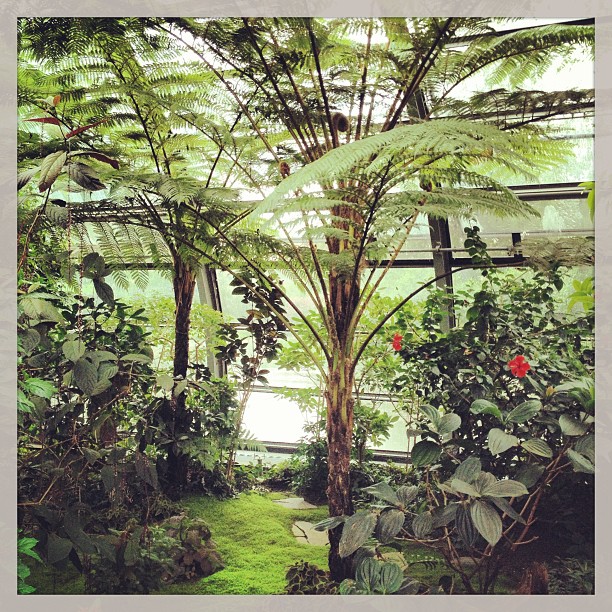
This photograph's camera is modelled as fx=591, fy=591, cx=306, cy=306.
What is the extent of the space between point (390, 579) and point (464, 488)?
1.33ft

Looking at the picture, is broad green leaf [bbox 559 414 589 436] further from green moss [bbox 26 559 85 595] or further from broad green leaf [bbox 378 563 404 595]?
green moss [bbox 26 559 85 595]

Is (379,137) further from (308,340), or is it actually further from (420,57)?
(308,340)

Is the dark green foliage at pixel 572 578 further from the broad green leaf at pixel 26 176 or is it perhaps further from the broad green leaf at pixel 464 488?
the broad green leaf at pixel 26 176

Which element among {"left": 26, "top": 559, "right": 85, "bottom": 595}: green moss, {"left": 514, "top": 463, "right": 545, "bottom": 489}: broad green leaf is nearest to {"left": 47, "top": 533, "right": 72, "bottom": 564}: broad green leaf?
{"left": 26, "top": 559, "right": 85, "bottom": 595}: green moss

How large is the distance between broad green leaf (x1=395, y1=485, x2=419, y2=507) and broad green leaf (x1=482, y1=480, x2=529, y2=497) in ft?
0.79

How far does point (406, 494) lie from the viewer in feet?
6.86

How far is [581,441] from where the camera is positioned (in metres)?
2.10

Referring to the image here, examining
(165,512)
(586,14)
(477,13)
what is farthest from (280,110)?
(165,512)

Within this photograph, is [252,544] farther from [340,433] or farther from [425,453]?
[425,453]

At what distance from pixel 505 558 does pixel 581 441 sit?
0.62m

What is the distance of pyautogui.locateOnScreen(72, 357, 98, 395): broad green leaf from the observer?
221 cm

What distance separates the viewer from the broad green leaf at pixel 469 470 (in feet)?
6.66

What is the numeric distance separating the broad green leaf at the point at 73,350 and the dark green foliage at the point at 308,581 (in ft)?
4.01

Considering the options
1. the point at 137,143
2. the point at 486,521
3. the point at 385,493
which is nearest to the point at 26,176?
the point at 137,143
